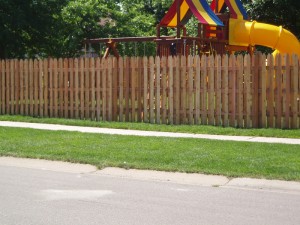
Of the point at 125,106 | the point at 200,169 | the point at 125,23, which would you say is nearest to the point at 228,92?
the point at 125,106

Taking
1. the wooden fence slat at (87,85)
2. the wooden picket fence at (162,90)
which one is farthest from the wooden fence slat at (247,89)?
the wooden fence slat at (87,85)

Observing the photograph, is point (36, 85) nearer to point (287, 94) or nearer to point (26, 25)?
point (26, 25)

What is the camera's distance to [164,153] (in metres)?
10.7

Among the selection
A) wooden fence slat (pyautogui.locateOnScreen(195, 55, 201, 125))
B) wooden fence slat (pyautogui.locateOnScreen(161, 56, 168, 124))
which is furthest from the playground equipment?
wooden fence slat (pyautogui.locateOnScreen(195, 55, 201, 125))

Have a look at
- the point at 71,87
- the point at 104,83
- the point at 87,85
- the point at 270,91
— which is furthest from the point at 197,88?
the point at 71,87

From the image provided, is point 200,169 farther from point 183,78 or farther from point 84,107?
point 84,107

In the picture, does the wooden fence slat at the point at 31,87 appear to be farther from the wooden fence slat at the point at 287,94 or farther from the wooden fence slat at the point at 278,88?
the wooden fence slat at the point at 287,94

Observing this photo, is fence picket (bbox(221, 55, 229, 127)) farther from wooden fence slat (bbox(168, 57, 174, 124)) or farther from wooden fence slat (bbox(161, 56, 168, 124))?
wooden fence slat (bbox(161, 56, 168, 124))

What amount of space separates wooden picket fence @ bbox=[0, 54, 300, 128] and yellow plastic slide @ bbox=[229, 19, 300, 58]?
5533 millimetres

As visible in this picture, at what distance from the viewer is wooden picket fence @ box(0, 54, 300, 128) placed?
14.3m

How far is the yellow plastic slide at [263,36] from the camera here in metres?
19.9

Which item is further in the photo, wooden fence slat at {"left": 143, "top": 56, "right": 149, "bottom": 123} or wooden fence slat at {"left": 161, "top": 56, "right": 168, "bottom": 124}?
wooden fence slat at {"left": 143, "top": 56, "right": 149, "bottom": 123}

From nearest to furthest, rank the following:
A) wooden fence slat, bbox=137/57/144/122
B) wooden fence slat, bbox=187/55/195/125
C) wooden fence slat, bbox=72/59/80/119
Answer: wooden fence slat, bbox=187/55/195/125
wooden fence slat, bbox=137/57/144/122
wooden fence slat, bbox=72/59/80/119

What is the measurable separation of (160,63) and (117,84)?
66.2 inches
